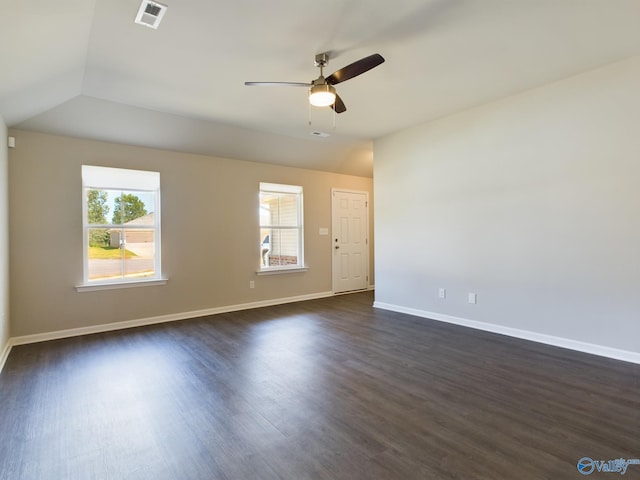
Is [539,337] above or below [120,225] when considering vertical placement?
below

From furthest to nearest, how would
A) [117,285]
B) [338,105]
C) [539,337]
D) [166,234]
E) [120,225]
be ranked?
[166,234]
[120,225]
[117,285]
[539,337]
[338,105]

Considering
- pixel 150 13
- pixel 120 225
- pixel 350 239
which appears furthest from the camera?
pixel 350 239

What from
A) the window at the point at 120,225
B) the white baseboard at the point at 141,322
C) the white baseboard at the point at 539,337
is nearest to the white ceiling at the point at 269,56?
the window at the point at 120,225

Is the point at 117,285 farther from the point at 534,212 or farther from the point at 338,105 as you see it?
the point at 534,212

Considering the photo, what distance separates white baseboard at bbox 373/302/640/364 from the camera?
124 inches

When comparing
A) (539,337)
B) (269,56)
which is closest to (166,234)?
(269,56)

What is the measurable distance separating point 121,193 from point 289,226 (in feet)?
9.08

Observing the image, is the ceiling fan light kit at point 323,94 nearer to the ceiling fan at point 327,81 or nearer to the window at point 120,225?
the ceiling fan at point 327,81

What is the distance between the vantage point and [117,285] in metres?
4.49

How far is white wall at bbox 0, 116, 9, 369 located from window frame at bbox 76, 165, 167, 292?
2.35ft

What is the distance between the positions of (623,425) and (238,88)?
164 inches

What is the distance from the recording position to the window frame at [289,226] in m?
5.86

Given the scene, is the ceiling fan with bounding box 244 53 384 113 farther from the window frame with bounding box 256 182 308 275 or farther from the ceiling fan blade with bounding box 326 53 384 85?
the window frame with bounding box 256 182 308 275

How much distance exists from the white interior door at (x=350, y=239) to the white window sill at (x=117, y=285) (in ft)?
10.7
